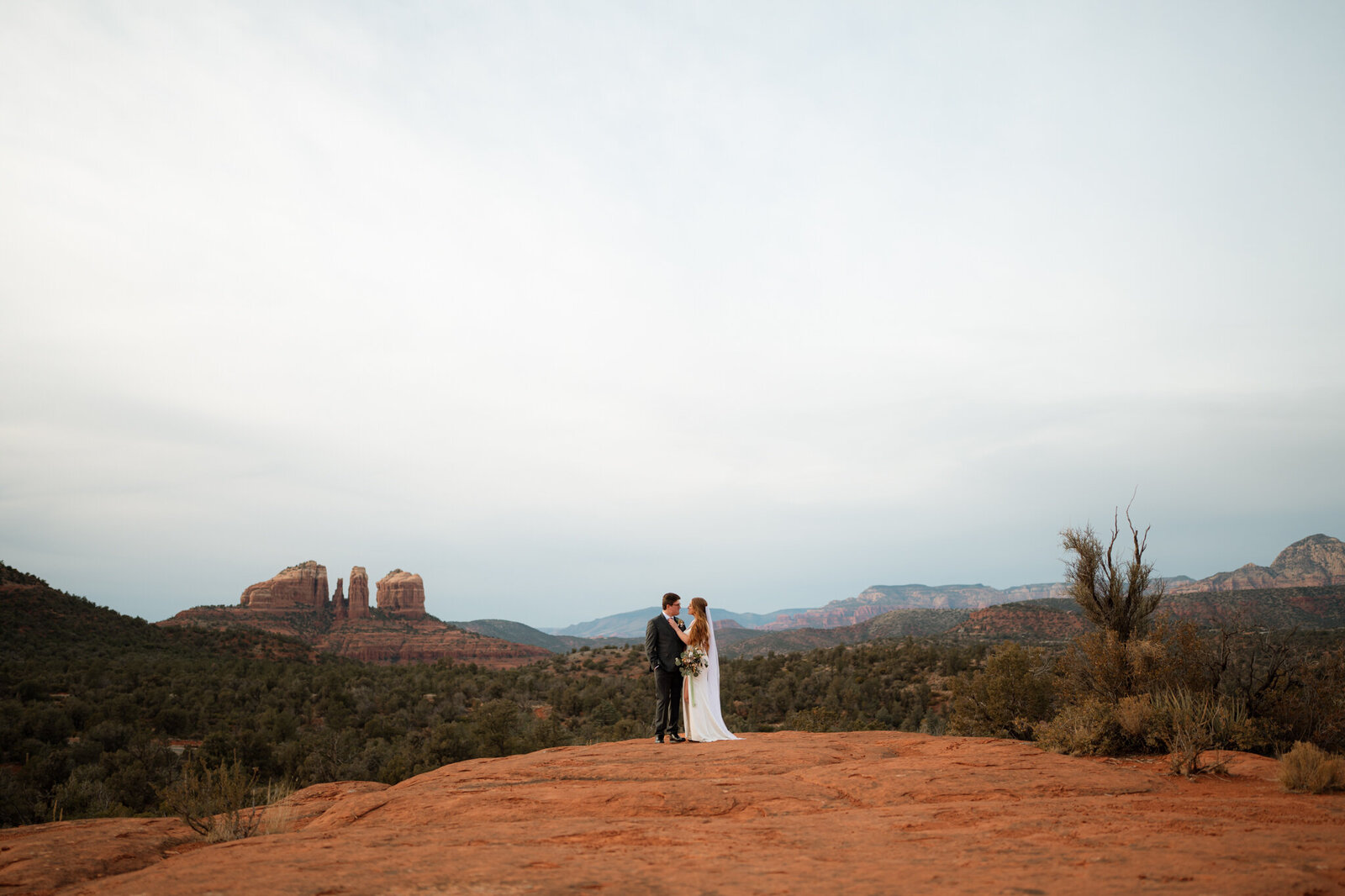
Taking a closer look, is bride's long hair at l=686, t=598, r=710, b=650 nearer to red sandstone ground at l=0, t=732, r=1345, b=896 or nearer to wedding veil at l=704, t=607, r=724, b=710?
wedding veil at l=704, t=607, r=724, b=710

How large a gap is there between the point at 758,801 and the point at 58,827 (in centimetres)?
664

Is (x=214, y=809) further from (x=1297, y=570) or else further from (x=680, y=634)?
(x=1297, y=570)

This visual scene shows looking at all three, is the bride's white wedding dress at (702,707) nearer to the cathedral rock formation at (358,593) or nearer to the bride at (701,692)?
the bride at (701,692)

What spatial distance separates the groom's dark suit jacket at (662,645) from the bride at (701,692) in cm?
14

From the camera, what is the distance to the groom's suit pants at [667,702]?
1173cm

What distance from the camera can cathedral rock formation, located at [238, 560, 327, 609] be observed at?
7706cm

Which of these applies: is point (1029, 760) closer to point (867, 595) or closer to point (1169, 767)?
point (1169, 767)

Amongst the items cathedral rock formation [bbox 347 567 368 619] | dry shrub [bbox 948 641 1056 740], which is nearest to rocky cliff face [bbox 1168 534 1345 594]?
dry shrub [bbox 948 641 1056 740]

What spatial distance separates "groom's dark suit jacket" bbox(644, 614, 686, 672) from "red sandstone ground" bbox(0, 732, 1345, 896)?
293cm

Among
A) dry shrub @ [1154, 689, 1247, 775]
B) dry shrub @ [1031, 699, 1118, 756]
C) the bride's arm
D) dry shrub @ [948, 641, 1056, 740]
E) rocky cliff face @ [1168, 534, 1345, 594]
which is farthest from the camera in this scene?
rocky cliff face @ [1168, 534, 1345, 594]

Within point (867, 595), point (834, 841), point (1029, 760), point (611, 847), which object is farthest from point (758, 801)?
point (867, 595)

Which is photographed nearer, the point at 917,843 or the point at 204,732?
the point at 917,843

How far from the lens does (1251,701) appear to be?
9.88 meters

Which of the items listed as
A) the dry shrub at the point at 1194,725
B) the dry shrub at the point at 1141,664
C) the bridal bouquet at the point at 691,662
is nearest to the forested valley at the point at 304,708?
the bridal bouquet at the point at 691,662
